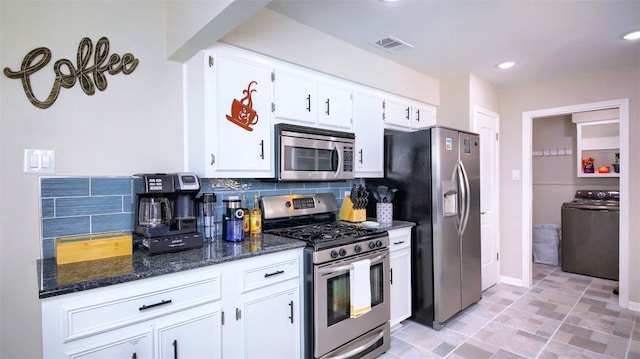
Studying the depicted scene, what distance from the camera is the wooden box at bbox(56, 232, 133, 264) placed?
1569 mm

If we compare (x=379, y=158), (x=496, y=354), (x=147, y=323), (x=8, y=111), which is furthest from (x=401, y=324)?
(x=8, y=111)

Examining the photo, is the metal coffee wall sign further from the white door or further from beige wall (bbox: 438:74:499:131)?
the white door

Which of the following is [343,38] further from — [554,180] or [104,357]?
[554,180]

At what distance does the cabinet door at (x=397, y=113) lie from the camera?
3.22 metres

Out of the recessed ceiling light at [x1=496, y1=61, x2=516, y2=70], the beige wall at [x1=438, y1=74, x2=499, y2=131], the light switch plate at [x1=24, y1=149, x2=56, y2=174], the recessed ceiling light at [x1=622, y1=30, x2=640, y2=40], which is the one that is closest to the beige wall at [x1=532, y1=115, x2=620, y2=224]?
the beige wall at [x1=438, y1=74, x2=499, y2=131]

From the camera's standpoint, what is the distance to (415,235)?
2.97m

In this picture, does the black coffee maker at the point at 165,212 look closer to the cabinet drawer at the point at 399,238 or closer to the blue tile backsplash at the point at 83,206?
the blue tile backsplash at the point at 83,206

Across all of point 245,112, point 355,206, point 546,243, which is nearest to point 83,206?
point 245,112

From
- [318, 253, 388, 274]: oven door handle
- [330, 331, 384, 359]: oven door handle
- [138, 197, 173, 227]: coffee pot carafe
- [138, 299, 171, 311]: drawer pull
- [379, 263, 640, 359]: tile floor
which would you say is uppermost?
[138, 197, 173, 227]: coffee pot carafe

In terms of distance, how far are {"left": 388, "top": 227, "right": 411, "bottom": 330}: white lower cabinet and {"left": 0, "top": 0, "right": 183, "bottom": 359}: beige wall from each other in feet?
5.94

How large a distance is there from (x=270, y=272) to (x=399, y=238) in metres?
1.32

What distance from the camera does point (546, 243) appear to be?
491cm

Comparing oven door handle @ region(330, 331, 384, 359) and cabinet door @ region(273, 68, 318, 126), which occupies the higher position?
cabinet door @ region(273, 68, 318, 126)

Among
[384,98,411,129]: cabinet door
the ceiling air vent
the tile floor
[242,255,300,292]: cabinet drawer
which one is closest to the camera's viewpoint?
[242,255,300,292]: cabinet drawer
